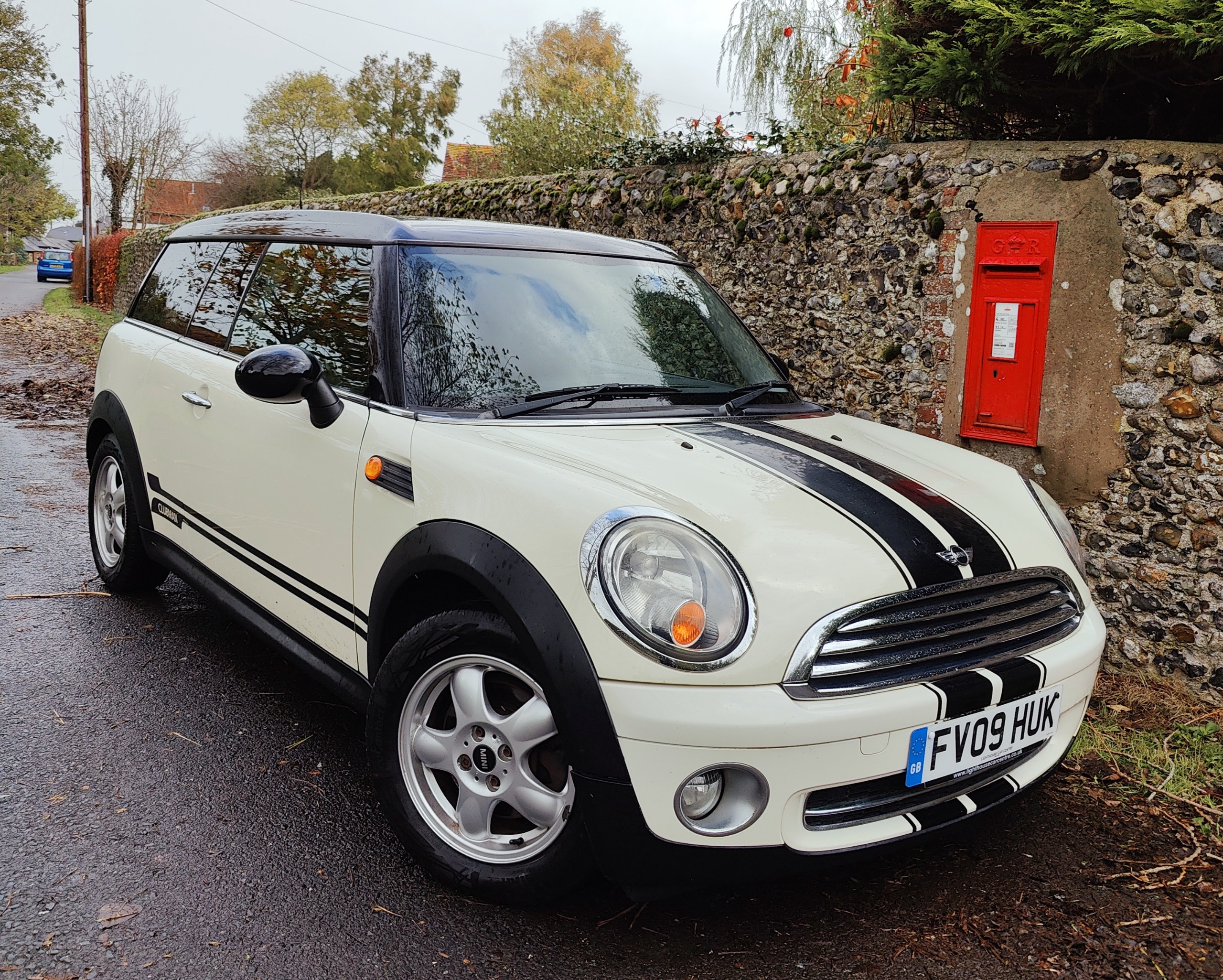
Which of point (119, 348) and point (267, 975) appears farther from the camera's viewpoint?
point (119, 348)

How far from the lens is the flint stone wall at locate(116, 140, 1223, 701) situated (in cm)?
406

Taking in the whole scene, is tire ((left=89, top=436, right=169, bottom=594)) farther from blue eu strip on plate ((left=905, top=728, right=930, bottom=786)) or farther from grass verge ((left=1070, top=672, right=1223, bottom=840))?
grass verge ((left=1070, top=672, right=1223, bottom=840))

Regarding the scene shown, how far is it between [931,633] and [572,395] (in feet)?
4.01

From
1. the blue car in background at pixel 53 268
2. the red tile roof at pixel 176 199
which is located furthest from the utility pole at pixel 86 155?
the blue car in background at pixel 53 268

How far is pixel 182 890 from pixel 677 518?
59.9 inches

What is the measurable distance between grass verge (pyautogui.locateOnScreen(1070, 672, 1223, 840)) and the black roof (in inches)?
93.4

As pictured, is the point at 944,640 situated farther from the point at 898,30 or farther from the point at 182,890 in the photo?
the point at 898,30

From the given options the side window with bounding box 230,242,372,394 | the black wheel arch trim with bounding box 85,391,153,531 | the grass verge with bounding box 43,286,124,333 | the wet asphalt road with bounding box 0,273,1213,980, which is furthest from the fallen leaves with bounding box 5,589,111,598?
the grass verge with bounding box 43,286,124,333

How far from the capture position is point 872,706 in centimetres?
210

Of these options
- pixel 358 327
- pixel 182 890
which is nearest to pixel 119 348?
pixel 358 327

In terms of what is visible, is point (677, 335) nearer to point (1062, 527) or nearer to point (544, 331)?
point (544, 331)

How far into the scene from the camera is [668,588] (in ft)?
6.97

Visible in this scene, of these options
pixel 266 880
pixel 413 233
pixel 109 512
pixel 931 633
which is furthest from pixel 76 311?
pixel 931 633

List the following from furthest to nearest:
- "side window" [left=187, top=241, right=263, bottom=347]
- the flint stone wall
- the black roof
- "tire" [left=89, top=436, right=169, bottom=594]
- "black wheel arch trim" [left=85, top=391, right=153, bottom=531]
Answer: "tire" [left=89, top=436, right=169, bottom=594] → "black wheel arch trim" [left=85, top=391, right=153, bottom=531] → the flint stone wall → "side window" [left=187, top=241, right=263, bottom=347] → the black roof
